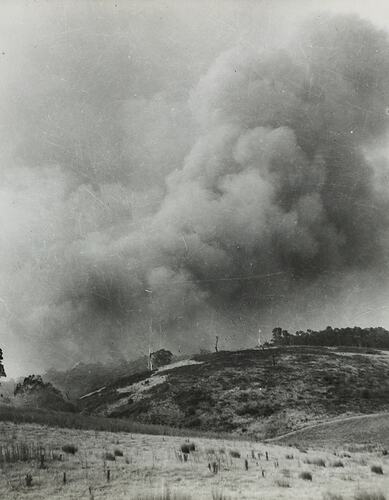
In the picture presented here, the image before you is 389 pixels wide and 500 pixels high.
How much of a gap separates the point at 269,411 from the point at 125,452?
4486 cm

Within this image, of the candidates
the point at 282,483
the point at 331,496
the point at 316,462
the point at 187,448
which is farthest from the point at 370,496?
the point at 187,448

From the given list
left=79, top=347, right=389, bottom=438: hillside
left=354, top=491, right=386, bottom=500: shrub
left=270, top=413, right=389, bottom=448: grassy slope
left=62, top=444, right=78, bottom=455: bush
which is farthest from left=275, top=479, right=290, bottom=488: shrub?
left=79, top=347, right=389, bottom=438: hillside

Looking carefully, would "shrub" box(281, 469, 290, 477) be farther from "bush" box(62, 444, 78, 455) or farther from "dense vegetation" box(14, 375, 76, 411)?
"dense vegetation" box(14, 375, 76, 411)

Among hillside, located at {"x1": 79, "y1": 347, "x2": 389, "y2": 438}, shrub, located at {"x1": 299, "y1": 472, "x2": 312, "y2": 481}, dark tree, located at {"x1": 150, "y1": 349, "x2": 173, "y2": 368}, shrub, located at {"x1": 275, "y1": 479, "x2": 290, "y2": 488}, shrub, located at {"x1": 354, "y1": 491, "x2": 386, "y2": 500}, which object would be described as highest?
dark tree, located at {"x1": 150, "y1": 349, "x2": 173, "y2": 368}

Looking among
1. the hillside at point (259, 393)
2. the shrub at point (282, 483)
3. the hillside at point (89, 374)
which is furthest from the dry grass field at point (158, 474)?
the hillside at point (89, 374)

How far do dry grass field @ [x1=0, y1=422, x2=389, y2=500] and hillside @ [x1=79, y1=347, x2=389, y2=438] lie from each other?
31443 mm

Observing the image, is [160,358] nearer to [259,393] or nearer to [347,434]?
[259,393]

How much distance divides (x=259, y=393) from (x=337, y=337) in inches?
3255

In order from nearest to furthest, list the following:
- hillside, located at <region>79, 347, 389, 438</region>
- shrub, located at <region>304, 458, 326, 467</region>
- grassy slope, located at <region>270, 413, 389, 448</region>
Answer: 1. shrub, located at <region>304, 458, 326, 467</region>
2. grassy slope, located at <region>270, 413, 389, 448</region>
3. hillside, located at <region>79, 347, 389, 438</region>

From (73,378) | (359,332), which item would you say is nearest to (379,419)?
(359,332)

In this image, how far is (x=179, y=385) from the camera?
76.1m

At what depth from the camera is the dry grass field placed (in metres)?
8.82

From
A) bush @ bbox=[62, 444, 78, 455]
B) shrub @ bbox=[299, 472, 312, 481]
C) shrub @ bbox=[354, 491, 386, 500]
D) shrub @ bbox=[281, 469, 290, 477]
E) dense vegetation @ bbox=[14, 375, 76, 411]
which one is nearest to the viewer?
shrub @ bbox=[354, 491, 386, 500]

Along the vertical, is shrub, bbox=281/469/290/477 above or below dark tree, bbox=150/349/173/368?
below
